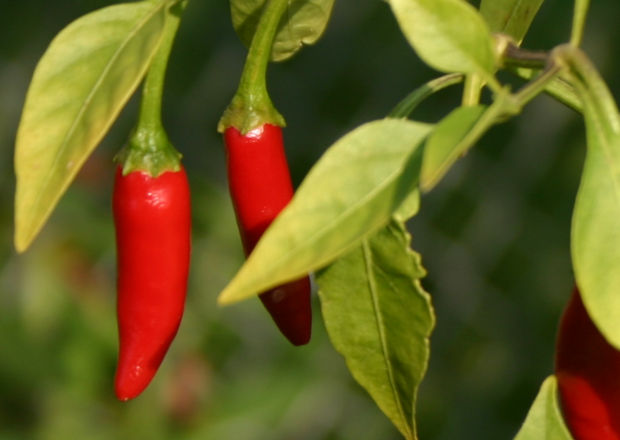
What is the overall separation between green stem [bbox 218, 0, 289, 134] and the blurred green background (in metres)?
1.41

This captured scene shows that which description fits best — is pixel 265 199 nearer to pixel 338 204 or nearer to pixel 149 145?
pixel 149 145

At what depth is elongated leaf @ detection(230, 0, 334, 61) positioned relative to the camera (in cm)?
91

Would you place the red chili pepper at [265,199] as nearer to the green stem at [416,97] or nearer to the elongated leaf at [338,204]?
the green stem at [416,97]

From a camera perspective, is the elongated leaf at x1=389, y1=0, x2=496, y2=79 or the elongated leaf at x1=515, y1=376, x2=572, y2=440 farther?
the elongated leaf at x1=515, y1=376, x2=572, y2=440

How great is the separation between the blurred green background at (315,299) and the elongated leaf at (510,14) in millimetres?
1469

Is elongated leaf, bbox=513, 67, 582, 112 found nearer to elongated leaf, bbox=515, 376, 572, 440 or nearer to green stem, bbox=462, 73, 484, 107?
green stem, bbox=462, 73, 484, 107

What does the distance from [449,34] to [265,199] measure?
0.71 ft

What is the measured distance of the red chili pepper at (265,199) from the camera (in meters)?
0.84

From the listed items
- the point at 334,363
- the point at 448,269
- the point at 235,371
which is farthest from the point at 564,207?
the point at 235,371

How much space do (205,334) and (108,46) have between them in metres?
1.91

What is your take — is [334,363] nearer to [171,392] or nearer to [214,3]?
[171,392]

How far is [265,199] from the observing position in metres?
0.85

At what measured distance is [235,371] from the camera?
279 centimetres

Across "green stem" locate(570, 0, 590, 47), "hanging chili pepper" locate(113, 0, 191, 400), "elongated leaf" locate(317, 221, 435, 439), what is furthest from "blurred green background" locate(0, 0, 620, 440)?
"green stem" locate(570, 0, 590, 47)
